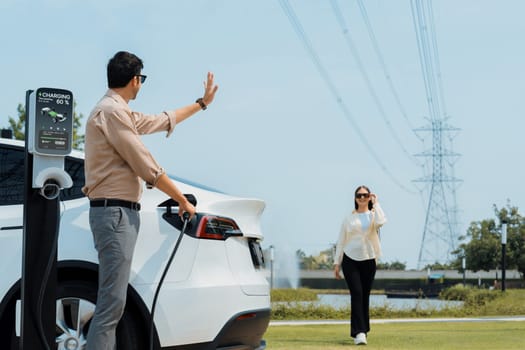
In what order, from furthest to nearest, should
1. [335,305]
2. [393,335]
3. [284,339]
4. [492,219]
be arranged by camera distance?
[492,219] → [335,305] → [393,335] → [284,339]

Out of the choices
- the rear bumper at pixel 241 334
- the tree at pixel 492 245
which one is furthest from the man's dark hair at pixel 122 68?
the tree at pixel 492 245

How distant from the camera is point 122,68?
5.09m

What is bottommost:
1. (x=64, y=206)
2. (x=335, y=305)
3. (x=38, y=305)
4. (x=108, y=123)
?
(x=335, y=305)

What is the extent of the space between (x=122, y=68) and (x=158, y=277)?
134 centimetres

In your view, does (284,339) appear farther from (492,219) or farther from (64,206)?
(492,219)

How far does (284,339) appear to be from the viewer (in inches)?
441

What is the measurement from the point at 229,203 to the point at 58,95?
141 cm

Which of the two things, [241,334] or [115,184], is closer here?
[115,184]

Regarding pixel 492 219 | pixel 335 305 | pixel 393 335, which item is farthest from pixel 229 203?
pixel 492 219

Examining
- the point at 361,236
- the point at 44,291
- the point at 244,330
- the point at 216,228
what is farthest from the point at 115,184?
the point at 361,236

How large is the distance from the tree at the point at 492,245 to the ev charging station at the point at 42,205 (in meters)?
68.0

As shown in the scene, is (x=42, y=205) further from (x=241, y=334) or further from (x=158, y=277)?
(x=241, y=334)

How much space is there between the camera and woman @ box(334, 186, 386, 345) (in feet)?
33.6

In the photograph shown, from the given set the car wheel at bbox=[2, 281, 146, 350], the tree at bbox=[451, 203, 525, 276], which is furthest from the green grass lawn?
the tree at bbox=[451, 203, 525, 276]
